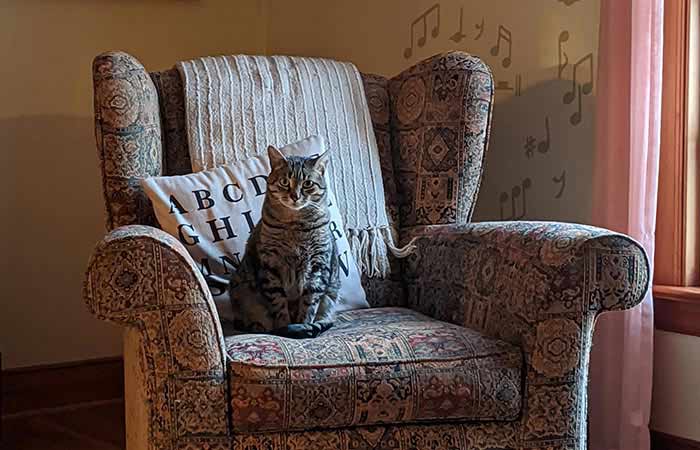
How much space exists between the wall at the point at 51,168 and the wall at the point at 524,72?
2.79 ft

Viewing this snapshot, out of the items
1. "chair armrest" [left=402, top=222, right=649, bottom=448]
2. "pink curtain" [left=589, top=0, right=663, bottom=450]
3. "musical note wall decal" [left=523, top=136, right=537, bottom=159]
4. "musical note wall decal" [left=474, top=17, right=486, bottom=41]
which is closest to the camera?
"chair armrest" [left=402, top=222, right=649, bottom=448]

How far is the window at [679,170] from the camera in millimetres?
1957

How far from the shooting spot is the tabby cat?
1.73m

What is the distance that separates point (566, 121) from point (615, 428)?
794 millimetres

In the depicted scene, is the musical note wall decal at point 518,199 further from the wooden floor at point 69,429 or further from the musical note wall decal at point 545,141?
the wooden floor at point 69,429

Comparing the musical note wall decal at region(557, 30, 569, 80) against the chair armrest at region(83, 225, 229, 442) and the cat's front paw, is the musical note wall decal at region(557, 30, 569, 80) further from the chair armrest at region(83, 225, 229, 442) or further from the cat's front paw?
the chair armrest at region(83, 225, 229, 442)

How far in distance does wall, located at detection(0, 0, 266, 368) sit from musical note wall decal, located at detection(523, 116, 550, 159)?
1264 mm

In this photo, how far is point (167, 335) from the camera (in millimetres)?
1389

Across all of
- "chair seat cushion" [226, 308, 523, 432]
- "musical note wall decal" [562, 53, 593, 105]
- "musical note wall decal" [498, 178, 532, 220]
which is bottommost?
"chair seat cushion" [226, 308, 523, 432]

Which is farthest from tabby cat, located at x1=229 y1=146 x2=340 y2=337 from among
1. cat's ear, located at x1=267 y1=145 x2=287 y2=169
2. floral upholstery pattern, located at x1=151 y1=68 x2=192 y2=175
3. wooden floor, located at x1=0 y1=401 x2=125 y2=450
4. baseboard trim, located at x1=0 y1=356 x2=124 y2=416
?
baseboard trim, located at x1=0 y1=356 x2=124 y2=416

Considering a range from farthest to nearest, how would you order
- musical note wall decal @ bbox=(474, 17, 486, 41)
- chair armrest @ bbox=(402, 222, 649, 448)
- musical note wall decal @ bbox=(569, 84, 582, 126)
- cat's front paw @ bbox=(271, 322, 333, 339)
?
musical note wall decal @ bbox=(474, 17, 486, 41) → musical note wall decal @ bbox=(569, 84, 582, 126) → cat's front paw @ bbox=(271, 322, 333, 339) → chair armrest @ bbox=(402, 222, 649, 448)

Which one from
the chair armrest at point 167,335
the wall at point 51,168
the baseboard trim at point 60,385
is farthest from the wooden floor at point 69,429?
the chair armrest at point 167,335

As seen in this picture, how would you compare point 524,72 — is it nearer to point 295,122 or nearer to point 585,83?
point 585,83

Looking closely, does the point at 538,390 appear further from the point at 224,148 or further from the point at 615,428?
the point at 224,148
